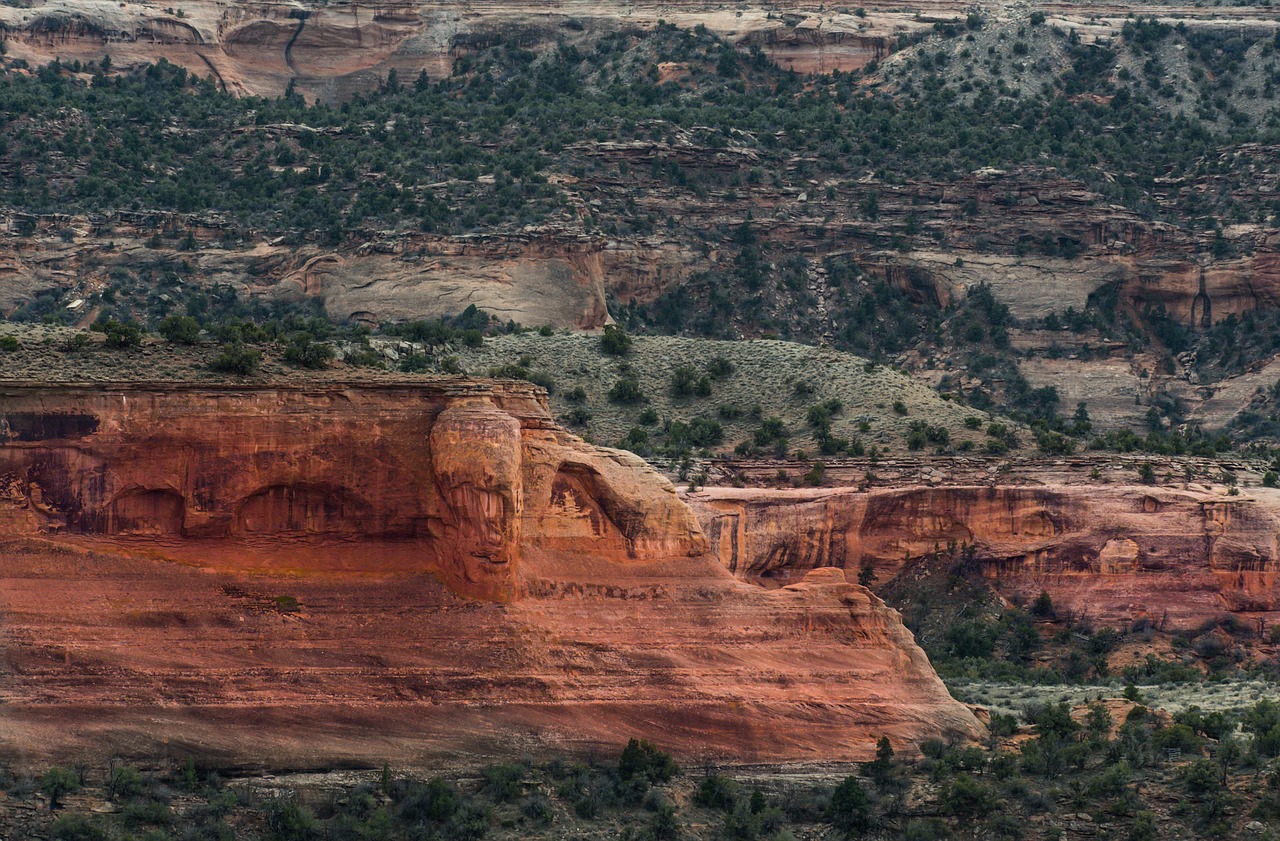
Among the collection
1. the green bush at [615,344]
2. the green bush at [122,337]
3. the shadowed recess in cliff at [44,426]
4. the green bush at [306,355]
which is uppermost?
the green bush at [122,337]

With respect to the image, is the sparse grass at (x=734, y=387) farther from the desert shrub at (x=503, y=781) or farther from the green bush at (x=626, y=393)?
the desert shrub at (x=503, y=781)

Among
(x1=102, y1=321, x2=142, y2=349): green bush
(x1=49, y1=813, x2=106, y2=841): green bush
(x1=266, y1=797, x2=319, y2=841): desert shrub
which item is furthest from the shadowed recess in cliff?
(x1=266, y1=797, x2=319, y2=841): desert shrub

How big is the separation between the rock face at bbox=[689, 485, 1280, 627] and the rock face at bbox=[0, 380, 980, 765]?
34.5 meters

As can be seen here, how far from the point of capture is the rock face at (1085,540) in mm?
94188

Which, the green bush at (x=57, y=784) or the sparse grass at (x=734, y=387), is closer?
the green bush at (x=57, y=784)

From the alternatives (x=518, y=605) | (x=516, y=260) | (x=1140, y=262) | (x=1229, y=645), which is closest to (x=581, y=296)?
(x=516, y=260)

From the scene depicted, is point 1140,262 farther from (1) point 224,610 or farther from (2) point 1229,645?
(1) point 224,610

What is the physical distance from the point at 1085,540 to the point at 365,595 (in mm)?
42619

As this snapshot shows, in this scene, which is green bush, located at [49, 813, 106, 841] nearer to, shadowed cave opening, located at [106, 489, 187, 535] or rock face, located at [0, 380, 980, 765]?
rock face, located at [0, 380, 980, 765]

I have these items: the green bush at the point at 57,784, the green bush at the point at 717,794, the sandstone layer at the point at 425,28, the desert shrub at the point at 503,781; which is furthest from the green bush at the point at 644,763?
the sandstone layer at the point at 425,28

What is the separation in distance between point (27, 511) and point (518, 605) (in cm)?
929

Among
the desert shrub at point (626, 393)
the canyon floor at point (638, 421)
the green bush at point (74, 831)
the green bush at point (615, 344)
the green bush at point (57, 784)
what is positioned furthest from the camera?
the green bush at point (615, 344)

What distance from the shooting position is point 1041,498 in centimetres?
9569

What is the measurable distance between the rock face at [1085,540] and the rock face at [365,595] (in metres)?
34.5
